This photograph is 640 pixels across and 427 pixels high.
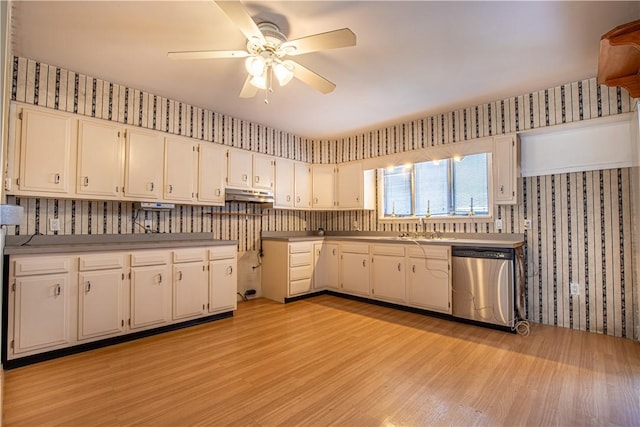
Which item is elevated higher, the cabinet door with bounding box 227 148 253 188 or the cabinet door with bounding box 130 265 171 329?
the cabinet door with bounding box 227 148 253 188

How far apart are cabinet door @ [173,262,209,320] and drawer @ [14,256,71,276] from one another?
0.91 metres

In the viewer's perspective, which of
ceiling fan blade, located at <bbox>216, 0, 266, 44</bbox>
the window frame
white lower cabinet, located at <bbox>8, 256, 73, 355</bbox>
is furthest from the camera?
the window frame

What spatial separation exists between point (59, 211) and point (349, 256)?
3441mm

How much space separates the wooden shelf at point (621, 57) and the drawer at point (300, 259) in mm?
3682

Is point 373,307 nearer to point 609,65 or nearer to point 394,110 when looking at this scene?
point 394,110

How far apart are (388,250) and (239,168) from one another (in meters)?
2.32

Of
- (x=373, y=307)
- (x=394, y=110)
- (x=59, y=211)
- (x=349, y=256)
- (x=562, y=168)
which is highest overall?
(x=394, y=110)

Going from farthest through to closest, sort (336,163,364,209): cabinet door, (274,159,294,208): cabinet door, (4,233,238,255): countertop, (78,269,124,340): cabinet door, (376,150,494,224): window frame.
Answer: (336,163,364,209): cabinet door, (274,159,294,208): cabinet door, (376,150,494,224): window frame, (78,269,124,340): cabinet door, (4,233,238,255): countertop

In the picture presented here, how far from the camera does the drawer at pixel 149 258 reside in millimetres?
2987

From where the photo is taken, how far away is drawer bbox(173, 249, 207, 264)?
3.28 m

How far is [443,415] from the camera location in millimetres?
1817

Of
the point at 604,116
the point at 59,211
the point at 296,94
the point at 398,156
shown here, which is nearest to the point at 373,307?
the point at 398,156

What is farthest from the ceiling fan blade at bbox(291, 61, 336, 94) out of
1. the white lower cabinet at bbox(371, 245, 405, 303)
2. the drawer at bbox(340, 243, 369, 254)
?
the drawer at bbox(340, 243, 369, 254)

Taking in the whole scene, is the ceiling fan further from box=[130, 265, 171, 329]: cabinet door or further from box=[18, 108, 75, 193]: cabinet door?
box=[130, 265, 171, 329]: cabinet door
